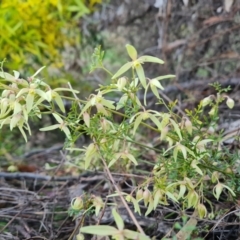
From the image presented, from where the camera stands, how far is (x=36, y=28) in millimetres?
2617

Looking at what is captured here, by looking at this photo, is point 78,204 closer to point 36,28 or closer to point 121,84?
point 121,84

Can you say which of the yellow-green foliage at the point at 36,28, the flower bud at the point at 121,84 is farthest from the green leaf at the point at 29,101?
the yellow-green foliage at the point at 36,28

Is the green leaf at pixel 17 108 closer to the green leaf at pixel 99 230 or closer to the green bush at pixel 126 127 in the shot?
the green bush at pixel 126 127

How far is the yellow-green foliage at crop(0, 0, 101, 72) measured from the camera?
248 cm

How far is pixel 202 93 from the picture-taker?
224 centimetres

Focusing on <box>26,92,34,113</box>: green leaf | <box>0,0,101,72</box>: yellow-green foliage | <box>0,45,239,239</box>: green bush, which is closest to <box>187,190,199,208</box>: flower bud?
<box>0,45,239,239</box>: green bush

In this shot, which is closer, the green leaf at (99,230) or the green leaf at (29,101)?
the green leaf at (99,230)

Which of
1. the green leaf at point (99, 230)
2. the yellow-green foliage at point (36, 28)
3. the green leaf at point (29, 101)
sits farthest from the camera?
the yellow-green foliage at point (36, 28)

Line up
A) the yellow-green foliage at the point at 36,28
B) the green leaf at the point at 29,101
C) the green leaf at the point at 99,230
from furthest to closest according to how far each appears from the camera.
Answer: the yellow-green foliage at the point at 36,28 < the green leaf at the point at 29,101 < the green leaf at the point at 99,230

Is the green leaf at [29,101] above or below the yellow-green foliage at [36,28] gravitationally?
above

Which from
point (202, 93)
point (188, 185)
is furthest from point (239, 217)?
point (202, 93)

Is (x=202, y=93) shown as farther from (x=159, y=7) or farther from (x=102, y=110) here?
(x=102, y=110)

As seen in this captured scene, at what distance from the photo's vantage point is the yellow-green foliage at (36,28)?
8.13ft

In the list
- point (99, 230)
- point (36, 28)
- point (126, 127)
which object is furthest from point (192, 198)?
point (36, 28)
